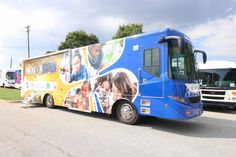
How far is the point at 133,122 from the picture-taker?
8062 millimetres

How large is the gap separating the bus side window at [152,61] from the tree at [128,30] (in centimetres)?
2262

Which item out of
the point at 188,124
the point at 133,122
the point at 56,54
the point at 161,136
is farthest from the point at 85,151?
the point at 56,54

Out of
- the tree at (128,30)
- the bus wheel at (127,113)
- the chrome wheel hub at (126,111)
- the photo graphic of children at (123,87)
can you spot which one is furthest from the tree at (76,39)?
the chrome wheel hub at (126,111)

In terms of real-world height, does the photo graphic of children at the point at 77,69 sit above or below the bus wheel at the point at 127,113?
above

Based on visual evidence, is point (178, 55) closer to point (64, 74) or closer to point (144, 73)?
point (144, 73)

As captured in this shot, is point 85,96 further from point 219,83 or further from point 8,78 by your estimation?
point 8,78

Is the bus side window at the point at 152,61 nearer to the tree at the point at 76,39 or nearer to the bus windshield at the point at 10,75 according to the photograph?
the tree at the point at 76,39

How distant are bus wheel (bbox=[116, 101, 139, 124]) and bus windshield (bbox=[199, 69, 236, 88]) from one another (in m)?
5.86

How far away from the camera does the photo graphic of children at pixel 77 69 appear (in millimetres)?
9973

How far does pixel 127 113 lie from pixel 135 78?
1.32m

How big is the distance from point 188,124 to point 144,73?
2.73 metres

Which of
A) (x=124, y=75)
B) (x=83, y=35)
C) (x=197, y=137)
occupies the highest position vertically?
(x=83, y=35)

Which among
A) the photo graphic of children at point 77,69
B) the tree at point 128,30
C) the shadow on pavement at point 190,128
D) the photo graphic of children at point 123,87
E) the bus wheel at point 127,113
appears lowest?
the shadow on pavement at point 190,128

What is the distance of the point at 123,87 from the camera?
8273mm
